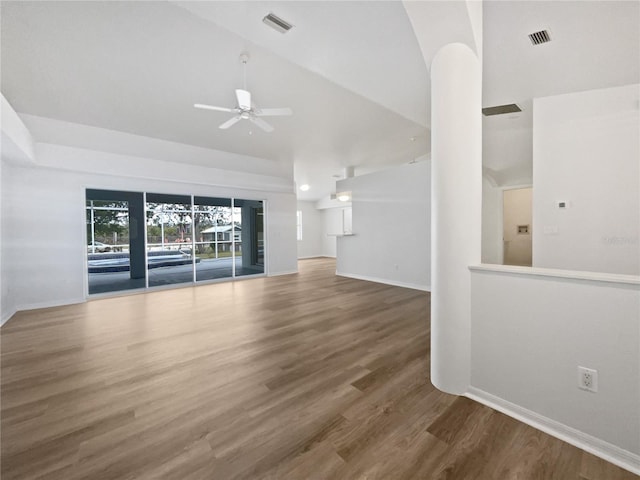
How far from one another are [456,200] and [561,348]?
3.70 feet

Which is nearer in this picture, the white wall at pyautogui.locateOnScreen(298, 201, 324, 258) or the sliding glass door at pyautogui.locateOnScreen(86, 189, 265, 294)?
the sliding glass door at pyautogui.locateOnScreen(86, 189, 265, 294)

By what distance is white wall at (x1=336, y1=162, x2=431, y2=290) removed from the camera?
5.45 meters

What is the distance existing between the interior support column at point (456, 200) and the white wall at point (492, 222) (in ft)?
18.3

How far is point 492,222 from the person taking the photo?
6.72 m

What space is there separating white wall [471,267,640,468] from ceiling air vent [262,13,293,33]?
8.50ft

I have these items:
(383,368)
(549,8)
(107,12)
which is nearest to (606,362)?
(383,368)

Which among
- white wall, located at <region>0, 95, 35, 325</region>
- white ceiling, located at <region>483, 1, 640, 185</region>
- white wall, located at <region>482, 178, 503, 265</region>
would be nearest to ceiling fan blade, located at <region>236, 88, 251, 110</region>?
white ceiling, located at <region>483, 1, 640, 185</region>

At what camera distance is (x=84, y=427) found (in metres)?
1.66

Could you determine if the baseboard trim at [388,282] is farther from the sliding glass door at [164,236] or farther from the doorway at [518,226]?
the doorway at [518,226]

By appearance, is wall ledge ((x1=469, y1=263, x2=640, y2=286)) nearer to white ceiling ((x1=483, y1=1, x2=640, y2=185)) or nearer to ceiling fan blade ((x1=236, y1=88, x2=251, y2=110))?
white ceiling ((x1=483, y1=1, x2=640, y2=185))

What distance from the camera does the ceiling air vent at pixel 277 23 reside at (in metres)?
2.15

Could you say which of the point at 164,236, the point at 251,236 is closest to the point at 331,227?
the point at 251,236

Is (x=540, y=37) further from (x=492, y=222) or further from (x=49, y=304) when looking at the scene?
(x=49, y=304)

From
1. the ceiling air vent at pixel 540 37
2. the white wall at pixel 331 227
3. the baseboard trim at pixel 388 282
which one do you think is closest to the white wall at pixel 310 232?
the white wall at pixel 331 227
